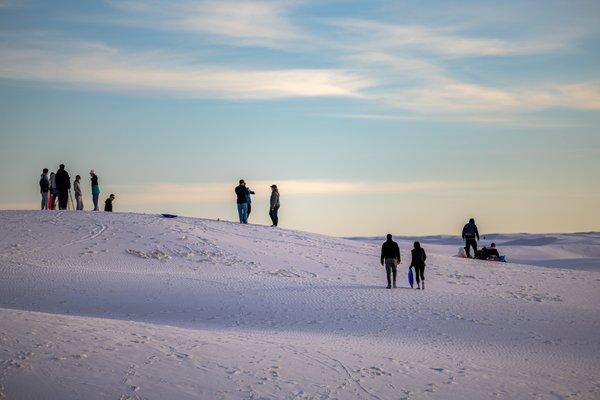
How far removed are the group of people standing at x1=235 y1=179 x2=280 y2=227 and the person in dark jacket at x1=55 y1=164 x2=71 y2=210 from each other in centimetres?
736

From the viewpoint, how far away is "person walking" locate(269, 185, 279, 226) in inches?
1252

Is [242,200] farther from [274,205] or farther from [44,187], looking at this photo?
[44,187]

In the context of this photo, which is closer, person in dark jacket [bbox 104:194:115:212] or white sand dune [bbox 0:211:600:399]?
white sand dune [bbox 0:211:600:399]

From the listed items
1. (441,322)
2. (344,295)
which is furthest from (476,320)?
(344,295)

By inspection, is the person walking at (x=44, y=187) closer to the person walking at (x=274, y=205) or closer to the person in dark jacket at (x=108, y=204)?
the person in dark jacket at (x=108, y=204)

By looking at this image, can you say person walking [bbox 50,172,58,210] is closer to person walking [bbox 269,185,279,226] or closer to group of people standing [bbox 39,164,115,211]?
group of people standing [bbox 39,164,115,211]

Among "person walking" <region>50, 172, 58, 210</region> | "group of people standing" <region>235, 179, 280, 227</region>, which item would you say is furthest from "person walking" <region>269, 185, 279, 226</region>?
"person walking" <region>50, 172, 58, 210</region>

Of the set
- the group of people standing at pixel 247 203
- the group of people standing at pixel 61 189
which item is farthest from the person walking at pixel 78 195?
the group of people standing at pixel 247 203

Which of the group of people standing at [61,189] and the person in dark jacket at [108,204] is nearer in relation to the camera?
the group of people standing at [61,189]

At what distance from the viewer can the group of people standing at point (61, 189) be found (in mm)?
31281

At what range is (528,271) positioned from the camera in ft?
109

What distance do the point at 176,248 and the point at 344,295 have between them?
8.39 meters

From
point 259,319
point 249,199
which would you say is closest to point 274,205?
point 249,199

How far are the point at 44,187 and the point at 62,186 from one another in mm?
1183
